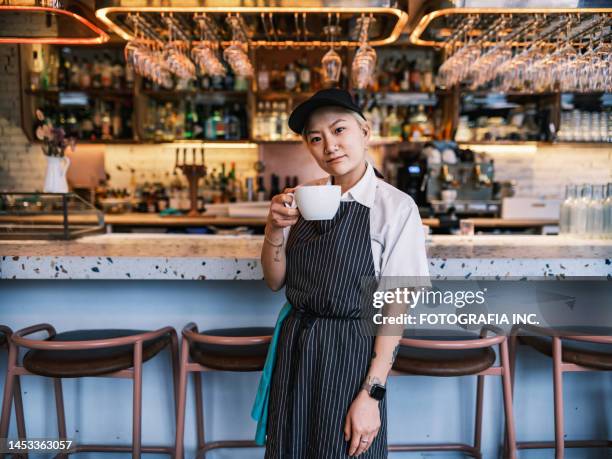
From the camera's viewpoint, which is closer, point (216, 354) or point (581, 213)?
point (216, 354)

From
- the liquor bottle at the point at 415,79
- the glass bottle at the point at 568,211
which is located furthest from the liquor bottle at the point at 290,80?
the glass bottle at the point at 568,211

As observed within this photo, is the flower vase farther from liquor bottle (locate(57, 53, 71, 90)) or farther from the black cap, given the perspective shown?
liquor bottle (locate(57, 53, 71, 90))

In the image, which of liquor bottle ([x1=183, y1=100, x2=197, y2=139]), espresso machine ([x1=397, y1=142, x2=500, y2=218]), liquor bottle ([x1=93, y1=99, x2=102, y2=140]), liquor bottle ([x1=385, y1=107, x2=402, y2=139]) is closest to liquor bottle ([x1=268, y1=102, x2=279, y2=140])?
liquor bottle ([x1=183, y1=100, x2=197, y2=139])

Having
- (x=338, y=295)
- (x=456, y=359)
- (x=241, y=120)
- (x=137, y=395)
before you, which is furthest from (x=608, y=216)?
(x=241, y=120)

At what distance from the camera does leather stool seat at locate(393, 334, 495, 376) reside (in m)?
1.59

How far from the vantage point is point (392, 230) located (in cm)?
130

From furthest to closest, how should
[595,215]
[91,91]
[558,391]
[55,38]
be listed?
[91,91] → [595,215] → [55,38] → [558,391]

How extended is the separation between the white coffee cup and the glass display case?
146 centimetres

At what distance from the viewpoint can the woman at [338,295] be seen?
1.29m

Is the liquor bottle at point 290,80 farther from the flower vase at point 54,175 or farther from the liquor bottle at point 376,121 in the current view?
the flower vase at point 54,175

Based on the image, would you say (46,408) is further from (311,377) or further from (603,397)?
(603,397)

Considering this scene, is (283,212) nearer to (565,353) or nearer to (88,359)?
(88,359)

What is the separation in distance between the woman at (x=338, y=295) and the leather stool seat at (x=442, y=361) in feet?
0.83

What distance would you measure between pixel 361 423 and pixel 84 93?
4511 mm
